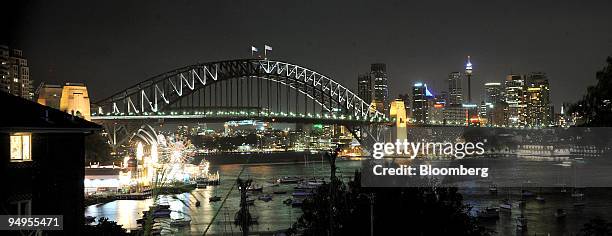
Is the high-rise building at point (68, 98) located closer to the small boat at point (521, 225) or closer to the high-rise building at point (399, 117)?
the small boat at point (521, 225)

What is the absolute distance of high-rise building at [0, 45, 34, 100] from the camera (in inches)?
2945

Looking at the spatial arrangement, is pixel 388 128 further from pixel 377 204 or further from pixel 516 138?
pixel 377 204

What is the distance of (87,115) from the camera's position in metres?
50.3

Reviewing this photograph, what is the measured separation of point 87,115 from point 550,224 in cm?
3173

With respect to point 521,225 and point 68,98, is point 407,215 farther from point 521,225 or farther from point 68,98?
point 68,98

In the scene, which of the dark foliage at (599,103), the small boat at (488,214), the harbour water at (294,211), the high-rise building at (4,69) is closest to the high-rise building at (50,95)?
the harbour water at (294,211)

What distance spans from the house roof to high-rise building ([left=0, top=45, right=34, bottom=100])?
67.7m

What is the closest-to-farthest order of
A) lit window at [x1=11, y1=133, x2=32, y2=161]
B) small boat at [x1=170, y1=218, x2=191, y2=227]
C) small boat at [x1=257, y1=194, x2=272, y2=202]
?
lit window at [x1=11, y1=133, x2=32, y2=161] < small boat at [x1=170, y1=218, x2=191, y2=227] < small boat at [x1=257, y1=194, x2=272, y2=202]

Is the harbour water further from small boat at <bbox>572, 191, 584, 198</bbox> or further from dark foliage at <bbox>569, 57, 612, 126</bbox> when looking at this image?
dark foliage at <bbox>569, 57, 612, 126</bbox>

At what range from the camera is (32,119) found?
8047 mm

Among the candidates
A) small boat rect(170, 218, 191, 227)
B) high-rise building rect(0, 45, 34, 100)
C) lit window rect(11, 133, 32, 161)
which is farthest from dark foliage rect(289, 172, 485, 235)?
high-rise building rect(0, 45, 34, 100)

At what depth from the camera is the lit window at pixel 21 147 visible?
7.82 m

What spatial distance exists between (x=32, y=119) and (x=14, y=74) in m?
75.3

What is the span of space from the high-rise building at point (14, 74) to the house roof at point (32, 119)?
222 feet
